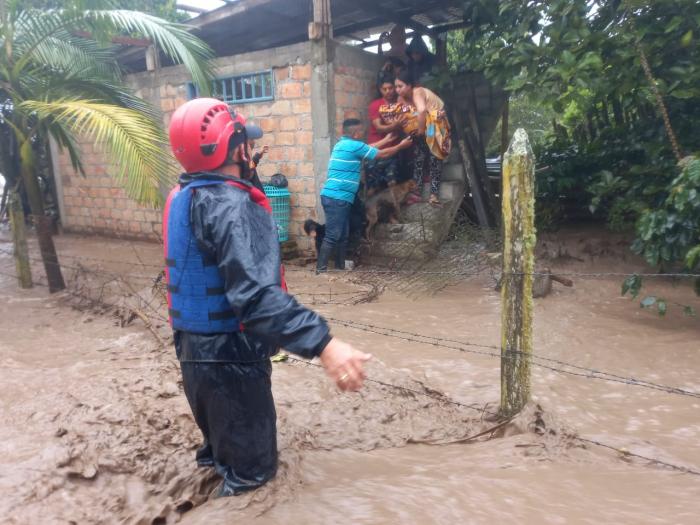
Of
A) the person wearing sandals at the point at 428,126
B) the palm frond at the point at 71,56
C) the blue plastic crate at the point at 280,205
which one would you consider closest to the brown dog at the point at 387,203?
the person wearing sandals at the point at 428,126

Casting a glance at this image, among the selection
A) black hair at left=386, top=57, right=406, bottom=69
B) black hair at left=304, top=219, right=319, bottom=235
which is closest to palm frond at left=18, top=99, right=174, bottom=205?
black hair at left=304, top=219, right=319, bottom=235

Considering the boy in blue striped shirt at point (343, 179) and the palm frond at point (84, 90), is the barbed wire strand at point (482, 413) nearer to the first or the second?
the boy in blue striped shirt at point (343, 179)

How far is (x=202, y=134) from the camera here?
81.4 inches

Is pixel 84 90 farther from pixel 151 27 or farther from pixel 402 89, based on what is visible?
pixel 402 89

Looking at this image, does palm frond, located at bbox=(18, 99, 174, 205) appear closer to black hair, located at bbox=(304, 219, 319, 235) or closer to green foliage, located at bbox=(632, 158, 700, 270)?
black hair, located at bbox=(304, 219, 319, 235)

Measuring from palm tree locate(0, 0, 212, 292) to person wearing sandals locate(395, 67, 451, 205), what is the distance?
8.06 feet

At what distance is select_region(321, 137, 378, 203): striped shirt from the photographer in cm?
641

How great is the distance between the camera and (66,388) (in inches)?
140

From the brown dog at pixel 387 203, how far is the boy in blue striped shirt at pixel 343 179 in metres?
0.44

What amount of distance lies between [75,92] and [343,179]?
3098 millimetres

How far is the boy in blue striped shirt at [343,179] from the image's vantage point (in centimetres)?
642

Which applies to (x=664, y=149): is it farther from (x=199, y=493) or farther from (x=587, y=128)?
(x=199, y=493)

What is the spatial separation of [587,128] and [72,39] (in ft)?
22.7

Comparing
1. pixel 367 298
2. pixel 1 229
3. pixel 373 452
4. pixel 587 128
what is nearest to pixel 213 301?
pixel 373 452
